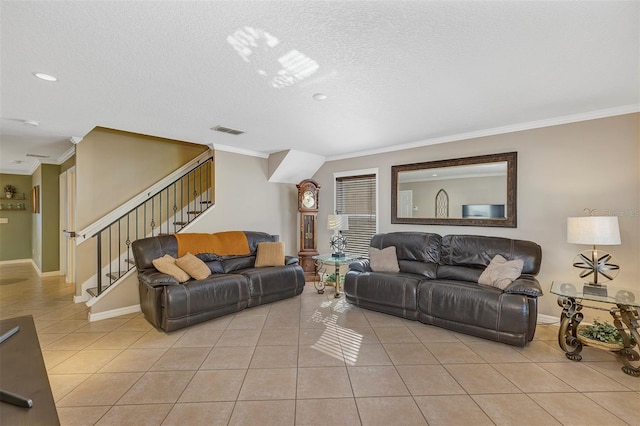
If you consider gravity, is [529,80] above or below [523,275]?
above

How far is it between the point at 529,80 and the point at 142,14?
9.69 ft

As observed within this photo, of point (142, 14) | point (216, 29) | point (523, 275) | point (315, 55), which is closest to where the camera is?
point (142, 14)

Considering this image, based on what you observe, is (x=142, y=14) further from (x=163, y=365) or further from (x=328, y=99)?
(x=163, y=365)

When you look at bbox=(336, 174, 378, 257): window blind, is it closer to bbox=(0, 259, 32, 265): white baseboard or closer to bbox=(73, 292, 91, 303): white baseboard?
bbox=(73, 292, 91, 303): white baseboard

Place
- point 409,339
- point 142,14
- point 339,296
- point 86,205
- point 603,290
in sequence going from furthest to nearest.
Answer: point 339,296 → point 86,205 → point 409,339 → point 603,290 → point 142,14

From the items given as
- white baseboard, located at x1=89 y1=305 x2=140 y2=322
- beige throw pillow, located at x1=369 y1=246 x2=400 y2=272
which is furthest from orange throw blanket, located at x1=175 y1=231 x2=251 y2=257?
beige throw pillow, located at x1=369 y1=246 x2=400 y2=272

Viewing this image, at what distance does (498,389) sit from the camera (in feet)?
7.30

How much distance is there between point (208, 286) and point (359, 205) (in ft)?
10.1

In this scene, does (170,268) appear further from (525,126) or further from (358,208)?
(525,126)

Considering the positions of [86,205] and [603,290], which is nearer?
[603,290]

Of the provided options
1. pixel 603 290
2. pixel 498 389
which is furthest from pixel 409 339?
pixel 603 290

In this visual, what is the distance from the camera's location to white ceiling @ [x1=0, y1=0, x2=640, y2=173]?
1.68 meters

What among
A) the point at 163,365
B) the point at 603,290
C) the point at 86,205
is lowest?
the point at 163,365

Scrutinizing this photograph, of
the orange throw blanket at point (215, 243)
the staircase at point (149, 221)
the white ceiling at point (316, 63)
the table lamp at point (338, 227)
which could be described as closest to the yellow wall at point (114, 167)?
the staircase at point (149, 221)
